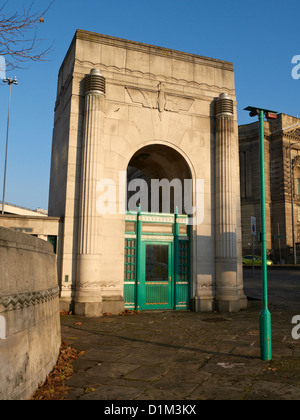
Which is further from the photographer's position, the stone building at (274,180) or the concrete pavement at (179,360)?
Answer: the stone building at (274,180)

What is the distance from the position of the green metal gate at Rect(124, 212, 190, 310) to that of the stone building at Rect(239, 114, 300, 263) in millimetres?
40592

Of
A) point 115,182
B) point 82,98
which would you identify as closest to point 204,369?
point 115,182

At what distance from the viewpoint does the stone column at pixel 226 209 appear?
14.3 meters

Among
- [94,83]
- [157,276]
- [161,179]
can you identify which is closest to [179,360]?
[157,276]

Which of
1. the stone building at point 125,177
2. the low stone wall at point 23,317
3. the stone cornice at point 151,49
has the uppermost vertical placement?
the stone cornice at point 151,49

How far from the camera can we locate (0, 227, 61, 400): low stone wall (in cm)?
447

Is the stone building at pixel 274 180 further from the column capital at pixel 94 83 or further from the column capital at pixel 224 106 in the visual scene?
the column capital at pixel 94 83

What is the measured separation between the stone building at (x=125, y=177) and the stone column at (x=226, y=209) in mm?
40

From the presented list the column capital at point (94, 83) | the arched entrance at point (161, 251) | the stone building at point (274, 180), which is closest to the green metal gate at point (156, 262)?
the arched entrance at point (161, 251)

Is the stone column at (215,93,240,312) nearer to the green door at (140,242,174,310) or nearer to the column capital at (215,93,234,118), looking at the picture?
the column capital at (215,93,234,118)

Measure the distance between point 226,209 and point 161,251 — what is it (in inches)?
121

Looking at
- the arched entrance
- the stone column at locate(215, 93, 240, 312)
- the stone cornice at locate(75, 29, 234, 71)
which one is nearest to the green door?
the arched entrance

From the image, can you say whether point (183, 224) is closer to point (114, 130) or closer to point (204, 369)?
point (114, 130)
